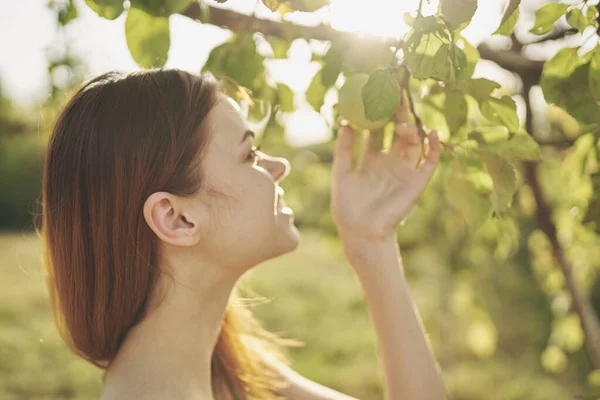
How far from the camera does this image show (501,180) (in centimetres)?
91

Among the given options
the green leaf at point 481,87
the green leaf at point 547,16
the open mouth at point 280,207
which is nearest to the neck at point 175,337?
the open mouth at point 280,207

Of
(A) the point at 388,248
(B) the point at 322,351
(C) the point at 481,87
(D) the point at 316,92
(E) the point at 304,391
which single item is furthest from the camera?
(B) the point at 322,351

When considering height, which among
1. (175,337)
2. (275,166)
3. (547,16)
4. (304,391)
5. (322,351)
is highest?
(547,16)

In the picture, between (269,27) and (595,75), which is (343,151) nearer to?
(269,27)

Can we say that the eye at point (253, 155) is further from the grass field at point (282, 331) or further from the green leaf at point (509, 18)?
the grass field at point (282, 331)

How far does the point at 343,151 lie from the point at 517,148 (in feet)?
1.25

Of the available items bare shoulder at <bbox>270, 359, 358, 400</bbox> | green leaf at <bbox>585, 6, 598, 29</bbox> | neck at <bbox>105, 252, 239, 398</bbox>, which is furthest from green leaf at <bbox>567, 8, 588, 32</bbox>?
bare shoulder at <bbox>270, 359, 358, 400</bbox>

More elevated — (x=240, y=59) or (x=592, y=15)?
(x=592, y=15)

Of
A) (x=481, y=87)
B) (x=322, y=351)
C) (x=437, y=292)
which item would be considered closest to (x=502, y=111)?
(x=481, y=87)

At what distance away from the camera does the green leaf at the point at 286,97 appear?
1176 millimetres

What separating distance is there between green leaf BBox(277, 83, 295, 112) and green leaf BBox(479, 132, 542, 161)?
14.2 inches

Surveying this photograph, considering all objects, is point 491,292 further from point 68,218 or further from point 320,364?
point 68,218

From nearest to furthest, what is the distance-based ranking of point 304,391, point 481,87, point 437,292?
point 481,87, point 304,391, point 437,292

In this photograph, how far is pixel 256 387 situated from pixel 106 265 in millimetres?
418
